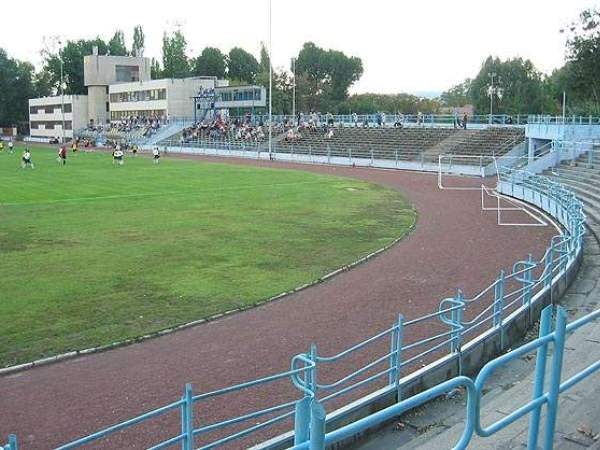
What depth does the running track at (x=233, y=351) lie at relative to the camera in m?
8.65

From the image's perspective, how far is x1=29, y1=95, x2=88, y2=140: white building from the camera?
117 m

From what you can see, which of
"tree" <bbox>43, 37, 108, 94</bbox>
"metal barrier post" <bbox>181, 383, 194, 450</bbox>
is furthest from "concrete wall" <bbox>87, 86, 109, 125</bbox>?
"metal barrier post" <bbox>181, 383, 194, 450</bbox>

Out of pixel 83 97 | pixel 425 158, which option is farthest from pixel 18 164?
pixel 83 97

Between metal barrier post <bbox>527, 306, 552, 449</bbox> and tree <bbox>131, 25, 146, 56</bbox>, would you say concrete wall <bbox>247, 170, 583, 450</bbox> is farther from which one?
tree <bbox>131, 25, 146, 56</bbox>

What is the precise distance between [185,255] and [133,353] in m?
7.93

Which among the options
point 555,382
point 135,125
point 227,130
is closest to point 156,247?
point 555,382

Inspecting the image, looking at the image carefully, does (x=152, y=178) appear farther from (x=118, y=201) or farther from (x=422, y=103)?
(x=422, y=103)

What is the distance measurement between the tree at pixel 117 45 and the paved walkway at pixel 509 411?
140 meters

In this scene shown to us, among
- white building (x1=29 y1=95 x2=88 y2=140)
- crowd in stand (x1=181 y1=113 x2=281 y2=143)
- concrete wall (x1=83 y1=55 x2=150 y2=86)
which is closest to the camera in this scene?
crowd in stand (x1=181 y1=113 x2=281 y2=143)

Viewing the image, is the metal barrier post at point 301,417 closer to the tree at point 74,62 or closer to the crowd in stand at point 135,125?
the crowd in stand at point 135,125

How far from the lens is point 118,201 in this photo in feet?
103

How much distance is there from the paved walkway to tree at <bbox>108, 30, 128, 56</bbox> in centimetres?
13996

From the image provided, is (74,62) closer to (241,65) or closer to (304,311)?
(241,65)

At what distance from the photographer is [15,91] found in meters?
131
